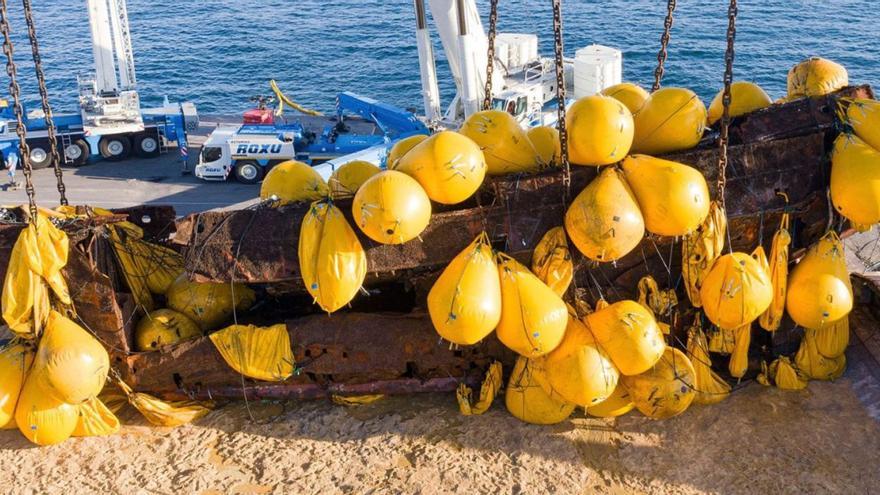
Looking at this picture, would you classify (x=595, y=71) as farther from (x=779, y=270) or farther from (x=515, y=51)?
(x=779, y=270)

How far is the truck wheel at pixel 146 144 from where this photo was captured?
2286 centimetres

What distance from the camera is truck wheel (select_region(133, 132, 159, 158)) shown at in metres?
22.9

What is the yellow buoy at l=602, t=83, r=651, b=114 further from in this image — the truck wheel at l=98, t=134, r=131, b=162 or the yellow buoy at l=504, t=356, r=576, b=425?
the truck wheel at l=98, t=134, r=131, b=162

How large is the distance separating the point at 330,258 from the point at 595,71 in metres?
19.1

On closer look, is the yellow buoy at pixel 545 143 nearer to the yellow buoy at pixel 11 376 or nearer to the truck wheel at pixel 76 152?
the yellow buoy at pixel 11 376

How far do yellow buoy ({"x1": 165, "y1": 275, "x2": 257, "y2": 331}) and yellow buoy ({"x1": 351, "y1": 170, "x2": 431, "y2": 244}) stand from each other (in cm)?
224

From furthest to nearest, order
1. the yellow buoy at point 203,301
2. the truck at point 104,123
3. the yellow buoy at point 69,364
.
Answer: the truck at point 104,123, the yellow buoy at point 203,301, the yellow buoy at point 69,364

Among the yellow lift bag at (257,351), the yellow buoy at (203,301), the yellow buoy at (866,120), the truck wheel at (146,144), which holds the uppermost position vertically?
the yellow buoy at (866,120)

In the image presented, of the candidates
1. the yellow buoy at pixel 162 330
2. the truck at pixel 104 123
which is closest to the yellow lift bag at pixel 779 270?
the yellow buoy at pixel 162 330

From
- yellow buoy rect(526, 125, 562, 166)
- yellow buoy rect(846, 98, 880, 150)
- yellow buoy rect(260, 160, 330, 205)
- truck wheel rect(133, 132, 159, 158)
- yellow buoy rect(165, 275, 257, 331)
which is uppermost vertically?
yellow buoy rect(846, 98, 880, 150)

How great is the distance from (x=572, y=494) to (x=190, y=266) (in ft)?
13.0

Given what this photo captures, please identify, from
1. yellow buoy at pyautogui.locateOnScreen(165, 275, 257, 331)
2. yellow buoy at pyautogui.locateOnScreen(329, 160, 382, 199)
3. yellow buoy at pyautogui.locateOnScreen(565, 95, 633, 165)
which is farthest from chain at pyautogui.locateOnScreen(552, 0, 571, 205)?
yellow buoy at pyautogui.locateOnScreen(165, 275, 257, 331)

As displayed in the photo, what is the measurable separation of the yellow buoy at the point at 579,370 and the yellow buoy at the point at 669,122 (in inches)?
71.6

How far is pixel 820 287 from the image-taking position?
7027 mm
